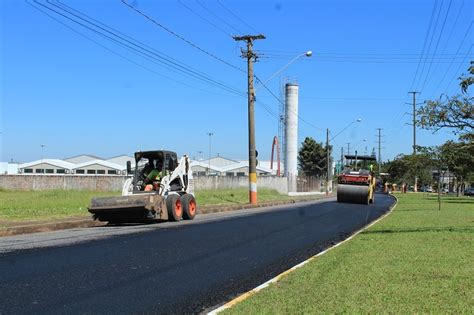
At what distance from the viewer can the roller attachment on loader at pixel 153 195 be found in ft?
61.3

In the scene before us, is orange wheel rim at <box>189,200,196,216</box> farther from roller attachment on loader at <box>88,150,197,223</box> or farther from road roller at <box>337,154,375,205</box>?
road roller at <box>337,154,375,205</box>

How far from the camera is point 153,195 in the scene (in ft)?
63.0

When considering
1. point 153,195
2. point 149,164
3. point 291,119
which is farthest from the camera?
point 291,119

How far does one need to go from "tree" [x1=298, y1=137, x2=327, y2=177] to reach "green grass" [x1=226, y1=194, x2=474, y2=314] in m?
80.8

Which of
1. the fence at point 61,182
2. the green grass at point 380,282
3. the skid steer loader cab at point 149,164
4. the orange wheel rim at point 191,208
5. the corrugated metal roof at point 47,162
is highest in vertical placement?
the corrugated metal roof at point 47,162

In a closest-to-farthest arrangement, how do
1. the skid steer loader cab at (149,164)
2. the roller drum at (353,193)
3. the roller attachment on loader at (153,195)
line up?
the roller attachment on loader at (153,195) → the skid steer loader cab at (149,164) → the roller drum at (353,193)

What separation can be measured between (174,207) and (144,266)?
10.2 meters

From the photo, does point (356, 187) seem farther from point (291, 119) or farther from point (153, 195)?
point (291, 119)

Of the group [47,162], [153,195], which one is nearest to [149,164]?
[153,195]

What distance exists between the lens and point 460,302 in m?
6.54

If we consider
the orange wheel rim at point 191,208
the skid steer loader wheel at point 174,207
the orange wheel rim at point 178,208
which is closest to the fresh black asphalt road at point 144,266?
the skid steer loader wheel at point 174,207

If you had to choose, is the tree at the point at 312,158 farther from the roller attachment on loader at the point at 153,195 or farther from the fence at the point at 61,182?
the roller attachment on loader at the point at 153,195

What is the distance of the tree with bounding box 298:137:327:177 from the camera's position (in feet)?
306

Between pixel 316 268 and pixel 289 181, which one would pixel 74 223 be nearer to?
pixel 316 268
